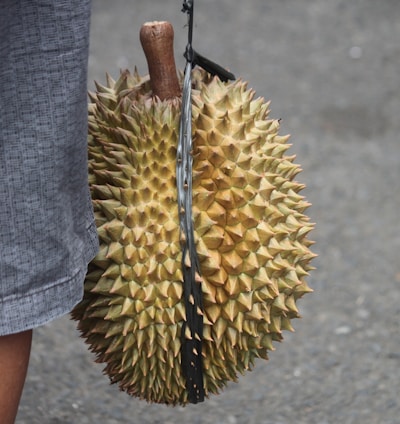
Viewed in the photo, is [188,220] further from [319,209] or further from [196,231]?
[319,209]

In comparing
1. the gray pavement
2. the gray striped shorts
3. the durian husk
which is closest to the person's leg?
the gray striped shorts

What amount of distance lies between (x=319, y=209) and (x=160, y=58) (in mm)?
2040

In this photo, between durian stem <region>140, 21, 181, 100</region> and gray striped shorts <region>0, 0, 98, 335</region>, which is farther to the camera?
durian stem <region>140, 21, 181, 100</region>

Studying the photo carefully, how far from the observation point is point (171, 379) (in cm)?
154

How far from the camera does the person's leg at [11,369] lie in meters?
1.29

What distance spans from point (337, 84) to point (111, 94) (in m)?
3.10

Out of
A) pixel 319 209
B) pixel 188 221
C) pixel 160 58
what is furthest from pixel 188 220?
pixel 319 209

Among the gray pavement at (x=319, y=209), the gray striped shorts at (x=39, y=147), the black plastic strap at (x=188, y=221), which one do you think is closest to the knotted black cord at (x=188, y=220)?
the black plastic strap at (x=188, y=221)

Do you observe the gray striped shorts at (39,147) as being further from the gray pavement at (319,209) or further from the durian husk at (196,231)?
the gray pavement at (319,209)

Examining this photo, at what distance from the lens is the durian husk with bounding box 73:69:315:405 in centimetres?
143

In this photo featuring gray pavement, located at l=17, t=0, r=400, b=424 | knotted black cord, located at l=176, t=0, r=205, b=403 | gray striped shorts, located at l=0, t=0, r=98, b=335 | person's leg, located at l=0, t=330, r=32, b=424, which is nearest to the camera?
gray striped shorts, located at l=0, t=0, r=98, b=335

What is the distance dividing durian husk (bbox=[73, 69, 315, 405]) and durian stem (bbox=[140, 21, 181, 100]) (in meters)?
0.02

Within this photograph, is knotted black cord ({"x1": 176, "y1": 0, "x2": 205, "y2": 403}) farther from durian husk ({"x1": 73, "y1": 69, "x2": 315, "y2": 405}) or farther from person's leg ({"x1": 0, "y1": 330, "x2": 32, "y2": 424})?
person's leg ({"x1": 0, "y1": 330, "x2": 32, "y2": 424})

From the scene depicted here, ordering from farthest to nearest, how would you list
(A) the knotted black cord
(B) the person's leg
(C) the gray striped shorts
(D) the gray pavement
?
(D) the gray pavement
(A) the knotted black cord
(B) the person's leg
(C) the gray striped shorts
